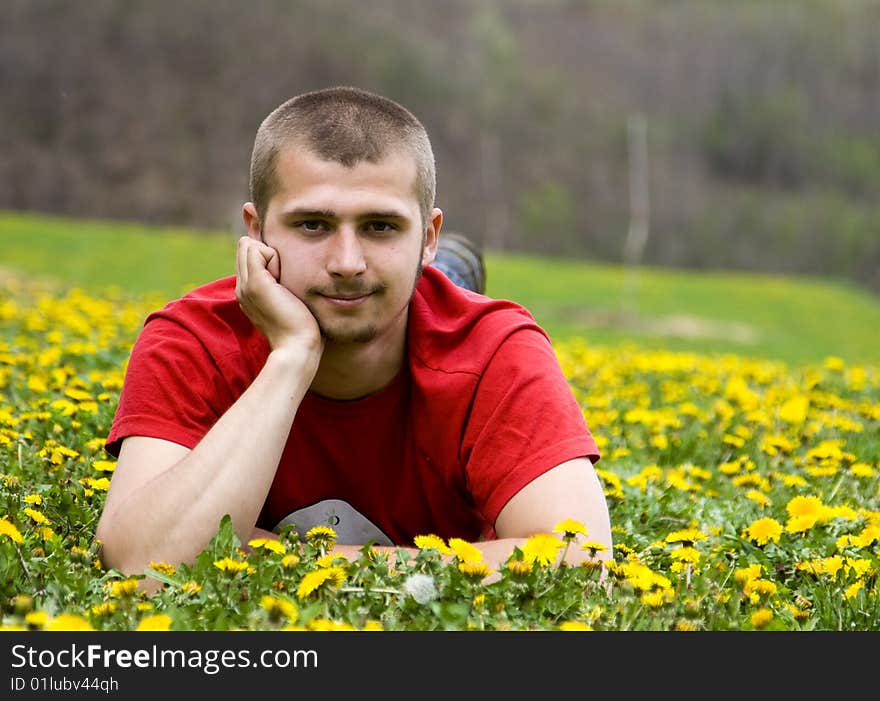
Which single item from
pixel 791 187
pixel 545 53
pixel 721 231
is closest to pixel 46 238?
pixel 721 231

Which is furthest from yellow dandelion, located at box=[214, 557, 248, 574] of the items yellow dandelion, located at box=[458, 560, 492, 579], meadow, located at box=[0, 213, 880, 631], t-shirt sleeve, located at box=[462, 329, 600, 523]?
t-shirt sleeve, located at box=[462, 329, 600, 523]

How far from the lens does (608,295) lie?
31516mm

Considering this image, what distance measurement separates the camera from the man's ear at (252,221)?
3.09 meters

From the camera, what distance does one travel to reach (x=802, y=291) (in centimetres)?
3966

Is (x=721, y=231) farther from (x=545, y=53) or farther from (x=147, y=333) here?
(x=147, y=333)

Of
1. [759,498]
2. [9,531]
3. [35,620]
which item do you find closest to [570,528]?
[35,620]

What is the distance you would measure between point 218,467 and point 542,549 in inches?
30.2

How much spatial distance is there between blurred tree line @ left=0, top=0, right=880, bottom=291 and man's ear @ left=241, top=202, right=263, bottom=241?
46.6 m

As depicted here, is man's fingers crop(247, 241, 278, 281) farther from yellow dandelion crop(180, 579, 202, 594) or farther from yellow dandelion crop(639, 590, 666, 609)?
yellow dandelion crop(639, 590, 666, 609)

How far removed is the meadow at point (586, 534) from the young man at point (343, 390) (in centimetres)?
14

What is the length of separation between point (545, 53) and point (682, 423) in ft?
224

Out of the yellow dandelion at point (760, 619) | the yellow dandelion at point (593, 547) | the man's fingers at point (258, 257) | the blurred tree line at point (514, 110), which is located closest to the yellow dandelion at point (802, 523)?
the yellow dandelion at point (593, 547)

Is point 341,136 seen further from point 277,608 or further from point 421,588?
point 277,608

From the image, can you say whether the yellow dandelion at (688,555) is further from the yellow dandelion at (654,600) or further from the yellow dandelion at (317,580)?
the yellow dandelion at (317,580)
